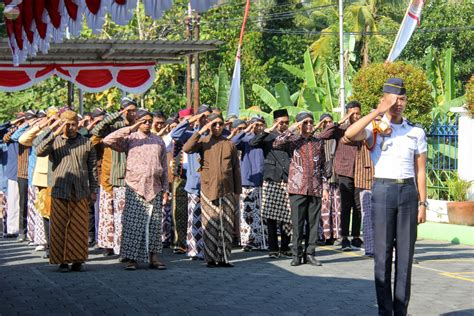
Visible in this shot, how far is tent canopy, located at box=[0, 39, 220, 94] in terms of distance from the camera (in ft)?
63.8

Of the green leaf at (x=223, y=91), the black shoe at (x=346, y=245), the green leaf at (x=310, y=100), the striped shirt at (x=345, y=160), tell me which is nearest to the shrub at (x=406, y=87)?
the green leaf at (x=310, y=100)

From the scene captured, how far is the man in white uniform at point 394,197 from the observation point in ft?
26.0

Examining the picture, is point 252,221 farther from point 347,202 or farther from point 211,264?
point 211,264

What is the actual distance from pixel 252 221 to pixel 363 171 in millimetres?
1952

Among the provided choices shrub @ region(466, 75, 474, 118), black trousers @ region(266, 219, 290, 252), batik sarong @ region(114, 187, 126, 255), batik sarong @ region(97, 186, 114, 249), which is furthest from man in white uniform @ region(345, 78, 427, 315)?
shrub @ region(466, 75, 474, 118)

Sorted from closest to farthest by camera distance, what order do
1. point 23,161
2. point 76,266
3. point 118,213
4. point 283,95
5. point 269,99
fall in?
point 76,266
point 118,213
point 23,161
point 269,99
point 283,95

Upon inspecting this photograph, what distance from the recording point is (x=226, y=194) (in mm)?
12711

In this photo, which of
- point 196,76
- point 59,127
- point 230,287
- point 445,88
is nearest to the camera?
point 230,287

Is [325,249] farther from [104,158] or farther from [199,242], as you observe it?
[104,158]

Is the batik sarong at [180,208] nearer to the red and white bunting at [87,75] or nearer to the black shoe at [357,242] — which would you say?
the black shoe at [357,242]

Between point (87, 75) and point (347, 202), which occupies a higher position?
point (87, 75)

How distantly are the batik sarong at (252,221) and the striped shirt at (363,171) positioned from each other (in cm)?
164

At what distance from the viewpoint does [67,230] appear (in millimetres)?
12141

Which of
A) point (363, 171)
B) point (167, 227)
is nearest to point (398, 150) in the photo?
point (363, 171)
